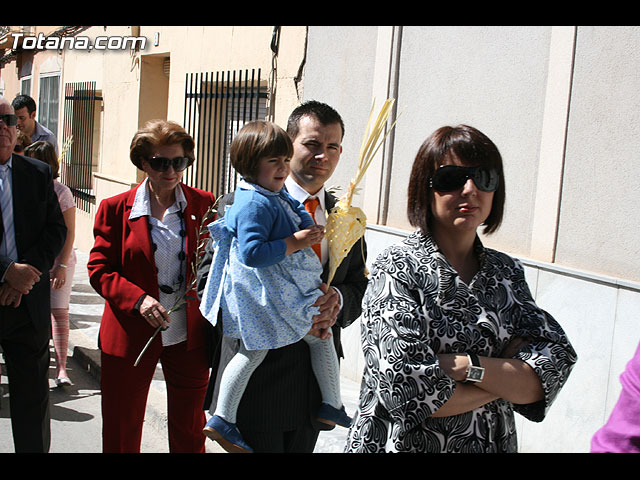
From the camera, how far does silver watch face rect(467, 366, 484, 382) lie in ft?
6.73

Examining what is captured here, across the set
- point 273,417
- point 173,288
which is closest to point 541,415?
point 273,417

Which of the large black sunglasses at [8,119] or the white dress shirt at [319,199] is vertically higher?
the large black sunglasses at [8,119]

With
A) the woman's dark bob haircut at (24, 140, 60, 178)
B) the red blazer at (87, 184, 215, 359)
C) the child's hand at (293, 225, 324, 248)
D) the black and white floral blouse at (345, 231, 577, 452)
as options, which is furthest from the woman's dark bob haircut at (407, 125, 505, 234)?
the woman's dark bob haircut at (24, 140, 60, 178)

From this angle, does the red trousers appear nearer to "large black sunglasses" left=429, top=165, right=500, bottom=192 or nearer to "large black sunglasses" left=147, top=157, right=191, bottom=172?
"large black sunglasses" left=147, top=157, right=191, bottom=172

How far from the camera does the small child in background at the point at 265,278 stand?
2.85 m

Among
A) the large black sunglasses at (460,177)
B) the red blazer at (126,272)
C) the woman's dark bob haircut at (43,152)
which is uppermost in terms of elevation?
the large black sunglasses at (460,177)

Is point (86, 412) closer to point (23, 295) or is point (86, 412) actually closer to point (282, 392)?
point (23, 295)

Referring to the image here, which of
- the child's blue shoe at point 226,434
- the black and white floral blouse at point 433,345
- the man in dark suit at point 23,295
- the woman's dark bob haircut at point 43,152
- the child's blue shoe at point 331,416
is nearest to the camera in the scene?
the black and white floral blouse at point 433,345

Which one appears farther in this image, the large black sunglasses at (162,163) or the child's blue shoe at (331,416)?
the large black sunglasses at (162,163)

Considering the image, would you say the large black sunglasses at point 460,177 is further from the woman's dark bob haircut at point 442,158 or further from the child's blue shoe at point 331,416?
the child's blue shoe at point 331,416

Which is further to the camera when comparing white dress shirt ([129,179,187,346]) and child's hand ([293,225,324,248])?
white dress shirt ([129,179,187,346])

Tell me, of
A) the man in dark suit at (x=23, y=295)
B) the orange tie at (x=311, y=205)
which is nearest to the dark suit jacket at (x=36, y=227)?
the man in dark suit at (x=23, y=295)

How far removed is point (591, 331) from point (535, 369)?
2406mm

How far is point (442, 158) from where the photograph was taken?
88.4 inches
